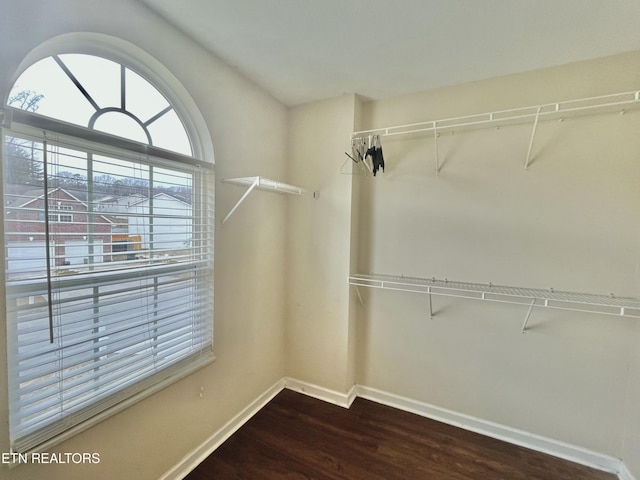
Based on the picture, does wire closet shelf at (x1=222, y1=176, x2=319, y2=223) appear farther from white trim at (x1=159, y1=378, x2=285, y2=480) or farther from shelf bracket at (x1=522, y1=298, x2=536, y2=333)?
shelf bracket at (x1=522, y1=298, x2=536, y2=333)

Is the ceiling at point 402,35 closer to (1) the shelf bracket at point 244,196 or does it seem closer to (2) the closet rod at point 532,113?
(2) the closet rod at point 532,113

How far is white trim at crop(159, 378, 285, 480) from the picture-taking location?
1.49 m

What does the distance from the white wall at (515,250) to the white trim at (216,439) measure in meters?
0.96

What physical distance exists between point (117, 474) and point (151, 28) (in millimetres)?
2113

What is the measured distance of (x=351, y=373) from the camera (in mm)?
2186

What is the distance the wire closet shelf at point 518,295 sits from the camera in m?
1.48

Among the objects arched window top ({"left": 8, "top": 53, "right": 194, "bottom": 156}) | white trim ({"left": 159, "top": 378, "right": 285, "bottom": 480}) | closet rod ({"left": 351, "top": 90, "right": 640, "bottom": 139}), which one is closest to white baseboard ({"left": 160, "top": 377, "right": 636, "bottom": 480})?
white trim ({"left": 159, "top": 378, "right": 285, "bottom": 480})

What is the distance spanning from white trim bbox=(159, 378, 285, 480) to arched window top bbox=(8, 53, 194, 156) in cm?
177

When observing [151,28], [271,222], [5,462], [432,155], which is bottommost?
[5,462]

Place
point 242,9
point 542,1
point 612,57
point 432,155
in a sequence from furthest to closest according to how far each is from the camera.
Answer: point 432,155
point 612,57
point 242,9
point 542,1

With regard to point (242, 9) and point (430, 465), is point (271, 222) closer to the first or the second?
point (242, 9)

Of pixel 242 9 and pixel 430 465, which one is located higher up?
pixel 242 9

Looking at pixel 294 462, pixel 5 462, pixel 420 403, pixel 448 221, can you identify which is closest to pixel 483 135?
pixel 448 221

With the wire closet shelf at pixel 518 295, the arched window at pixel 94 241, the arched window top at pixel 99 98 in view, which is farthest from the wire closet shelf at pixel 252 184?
the wire closet shelf at pixel 518 295
